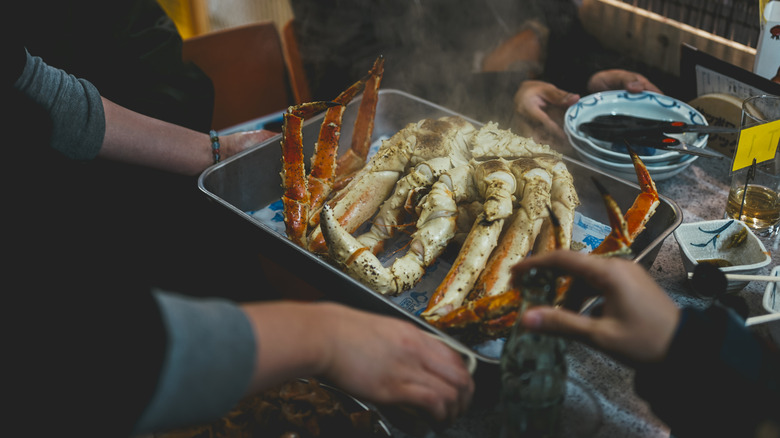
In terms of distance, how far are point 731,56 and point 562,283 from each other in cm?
153

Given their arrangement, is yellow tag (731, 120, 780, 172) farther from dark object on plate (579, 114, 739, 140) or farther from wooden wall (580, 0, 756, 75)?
wooden wall (580, 0, 756, 75)

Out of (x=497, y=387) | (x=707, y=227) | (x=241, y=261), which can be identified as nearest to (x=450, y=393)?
(x=497, y=387)

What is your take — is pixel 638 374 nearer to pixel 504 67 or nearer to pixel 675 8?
pixel 675 8

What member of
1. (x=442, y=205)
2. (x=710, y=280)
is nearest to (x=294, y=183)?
(x=442, y=205)

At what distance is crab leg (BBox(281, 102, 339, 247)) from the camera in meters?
1.38

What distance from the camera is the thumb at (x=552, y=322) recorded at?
2.48ft

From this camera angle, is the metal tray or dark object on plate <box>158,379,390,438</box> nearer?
dark object on plate <box>158,379,390,438</box>

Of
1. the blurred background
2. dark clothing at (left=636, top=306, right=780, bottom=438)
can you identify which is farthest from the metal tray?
the blurred background

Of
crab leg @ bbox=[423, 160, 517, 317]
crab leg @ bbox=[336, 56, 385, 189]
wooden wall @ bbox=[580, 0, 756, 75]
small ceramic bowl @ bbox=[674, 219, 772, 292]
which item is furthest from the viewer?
wooden wall @ bbox=[580, 0, 756, 75]

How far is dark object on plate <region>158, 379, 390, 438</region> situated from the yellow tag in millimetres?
1145

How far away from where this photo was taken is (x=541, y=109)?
1998 millimetres

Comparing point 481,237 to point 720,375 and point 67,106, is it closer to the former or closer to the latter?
point 720,375

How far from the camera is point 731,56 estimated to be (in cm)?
203

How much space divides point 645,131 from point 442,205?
2.32 ft
